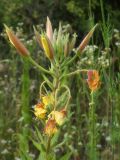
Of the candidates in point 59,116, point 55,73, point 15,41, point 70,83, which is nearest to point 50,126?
point 59,116

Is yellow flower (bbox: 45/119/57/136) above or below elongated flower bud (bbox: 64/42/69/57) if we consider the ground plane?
below

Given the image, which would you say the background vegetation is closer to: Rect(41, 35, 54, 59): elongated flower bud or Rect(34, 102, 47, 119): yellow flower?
Rect(34, 102, 47, 119): yellow flower

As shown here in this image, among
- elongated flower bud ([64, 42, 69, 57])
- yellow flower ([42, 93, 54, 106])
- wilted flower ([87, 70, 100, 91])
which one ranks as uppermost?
elongated flower bud ([64, 42, 69, 57])

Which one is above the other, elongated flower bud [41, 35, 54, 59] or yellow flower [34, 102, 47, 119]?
elongated flower bud [41, 35, 54, 59]

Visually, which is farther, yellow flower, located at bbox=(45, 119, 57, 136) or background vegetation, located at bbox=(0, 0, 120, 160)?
background vegetation, located at bbox=(0, 0, 120, 160)

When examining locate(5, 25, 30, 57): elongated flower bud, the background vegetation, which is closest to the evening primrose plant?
locate(5, 25, 30, 57): elongated flower bud

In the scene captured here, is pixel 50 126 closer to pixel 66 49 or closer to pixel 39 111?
pixel 39 111

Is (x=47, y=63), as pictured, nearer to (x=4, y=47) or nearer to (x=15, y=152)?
(x=4, y=47)

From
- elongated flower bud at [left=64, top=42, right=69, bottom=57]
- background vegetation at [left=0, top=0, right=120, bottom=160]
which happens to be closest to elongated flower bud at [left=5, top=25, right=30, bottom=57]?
elongated flower bud at [left=64, top=42, right=69, bottom=57]

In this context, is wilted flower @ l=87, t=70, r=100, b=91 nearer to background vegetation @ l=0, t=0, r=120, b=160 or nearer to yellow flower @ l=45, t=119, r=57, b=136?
yellow flower @ l=45, t=119, r=57, b=136
